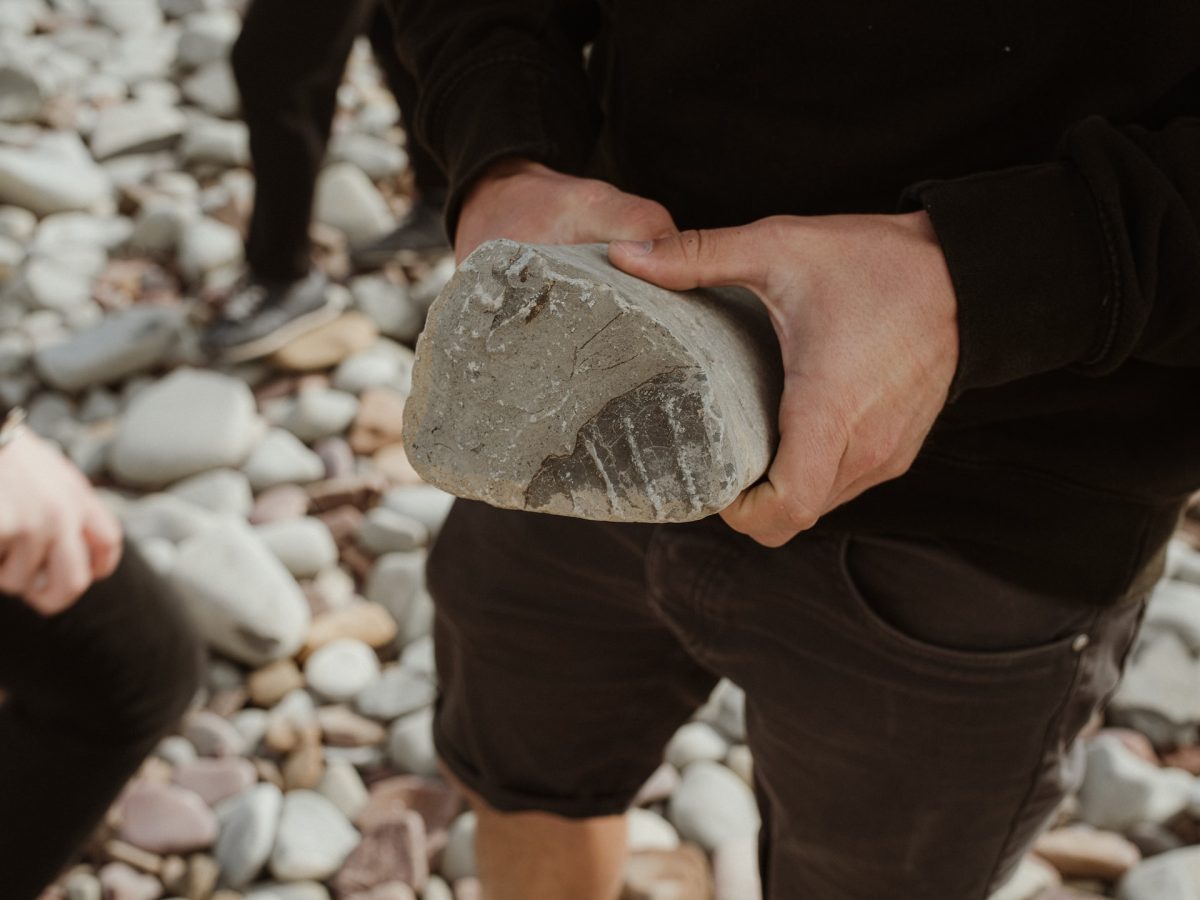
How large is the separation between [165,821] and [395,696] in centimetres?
49

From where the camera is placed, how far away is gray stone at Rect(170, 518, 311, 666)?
7.97 ft

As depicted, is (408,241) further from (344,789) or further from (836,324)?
(836,324)

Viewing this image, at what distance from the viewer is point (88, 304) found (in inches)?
139

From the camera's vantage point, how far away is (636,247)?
0.93 m

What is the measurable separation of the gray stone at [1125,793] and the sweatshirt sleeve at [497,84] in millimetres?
1704

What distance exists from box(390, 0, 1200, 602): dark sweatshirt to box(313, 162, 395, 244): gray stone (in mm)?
2579

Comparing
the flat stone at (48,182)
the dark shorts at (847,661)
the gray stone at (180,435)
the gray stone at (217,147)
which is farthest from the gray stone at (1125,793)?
the flat stone at (48,182)

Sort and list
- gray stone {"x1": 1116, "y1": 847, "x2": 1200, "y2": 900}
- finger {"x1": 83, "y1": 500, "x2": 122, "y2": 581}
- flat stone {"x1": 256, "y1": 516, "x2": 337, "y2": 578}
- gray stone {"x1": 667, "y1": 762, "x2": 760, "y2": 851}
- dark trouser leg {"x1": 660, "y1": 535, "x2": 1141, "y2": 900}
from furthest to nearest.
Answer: flat stone {"x1": 256, "y1": 516, "x2": 337, "y2": 578}
gray stone {"x1": 667, "y1": 762, "x2": 760, "y2": 851}
gray stone {"x1": 1116, "y1": 847, "x2": 1200, "y2": 900}
finger {"x1": 83, "y1": 500, "x2": 122, "y2": 581}
dark trouser leg {"x1": 660, "y1": 535, "x2": 1141, "y2": 900}

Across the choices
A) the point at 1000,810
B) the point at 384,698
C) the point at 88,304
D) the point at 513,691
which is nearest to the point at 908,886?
the point at 1000,810

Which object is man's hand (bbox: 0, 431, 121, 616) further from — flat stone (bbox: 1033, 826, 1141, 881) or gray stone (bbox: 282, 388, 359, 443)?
flat stone (bbox: 1033, 826, 1141, 881)

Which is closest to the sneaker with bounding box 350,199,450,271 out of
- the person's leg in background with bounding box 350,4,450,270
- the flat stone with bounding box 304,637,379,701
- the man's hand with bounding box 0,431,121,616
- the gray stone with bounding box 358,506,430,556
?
the person's leg in background with bounding box 350,4,450,270

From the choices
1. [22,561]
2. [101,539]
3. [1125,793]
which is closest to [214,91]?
Answer: [101,539]

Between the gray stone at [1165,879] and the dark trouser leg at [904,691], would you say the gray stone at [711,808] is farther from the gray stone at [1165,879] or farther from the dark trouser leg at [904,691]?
the dark trouser leg at [904,691]

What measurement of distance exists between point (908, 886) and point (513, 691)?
480 mm
